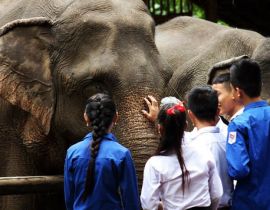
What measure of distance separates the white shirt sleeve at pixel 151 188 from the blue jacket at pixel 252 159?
15.8 inches

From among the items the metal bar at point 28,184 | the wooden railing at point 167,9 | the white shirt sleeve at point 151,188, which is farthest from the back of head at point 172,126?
the wooden railing at point 167,9

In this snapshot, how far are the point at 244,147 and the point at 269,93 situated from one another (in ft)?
5.51

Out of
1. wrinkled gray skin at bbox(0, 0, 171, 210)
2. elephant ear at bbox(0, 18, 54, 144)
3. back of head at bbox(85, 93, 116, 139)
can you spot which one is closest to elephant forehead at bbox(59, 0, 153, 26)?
wrinkled gray skin at bbox(0, 0, 171, 210)

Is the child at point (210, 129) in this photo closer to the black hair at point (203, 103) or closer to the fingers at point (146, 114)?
the black hair at point (203, 103)

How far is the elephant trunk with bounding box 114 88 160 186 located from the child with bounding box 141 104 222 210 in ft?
3.37

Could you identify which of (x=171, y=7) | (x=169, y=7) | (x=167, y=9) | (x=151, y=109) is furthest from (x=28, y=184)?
(x=171, y=7)

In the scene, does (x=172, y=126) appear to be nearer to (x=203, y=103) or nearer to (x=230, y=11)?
(x=203, y=103)

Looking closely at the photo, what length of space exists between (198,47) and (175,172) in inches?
172

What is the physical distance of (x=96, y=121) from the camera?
16.7 ft

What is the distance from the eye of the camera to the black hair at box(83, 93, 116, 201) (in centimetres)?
505

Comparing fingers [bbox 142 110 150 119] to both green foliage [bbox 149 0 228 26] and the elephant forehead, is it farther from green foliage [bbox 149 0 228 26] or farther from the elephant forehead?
green foliage [bbox 149 0 228 26]

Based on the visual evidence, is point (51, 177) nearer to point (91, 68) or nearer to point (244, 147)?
point (91, 68)

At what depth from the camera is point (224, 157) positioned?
519cm

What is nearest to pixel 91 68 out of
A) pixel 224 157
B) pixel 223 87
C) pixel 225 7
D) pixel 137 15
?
pixel 137 15
